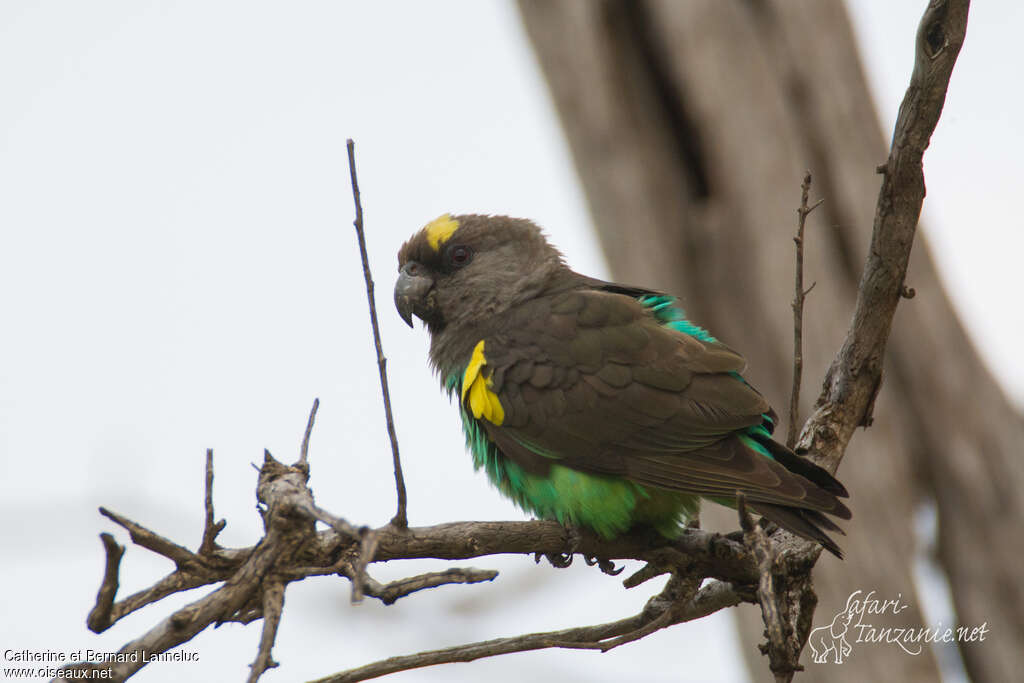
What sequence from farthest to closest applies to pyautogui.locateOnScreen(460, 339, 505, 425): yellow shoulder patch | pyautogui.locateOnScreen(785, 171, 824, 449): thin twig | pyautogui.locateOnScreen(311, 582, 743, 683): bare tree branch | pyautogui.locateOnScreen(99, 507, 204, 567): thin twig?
pyautogui.locateOnScreen(460, 339, 505, 425): yellow shoulder patch → pyautogui.locateOnScreen(785, 171, 824, 449): thin twig → pyautogui.locateOnScreen(311, 582, 743, 683): bare tree branch → pyautogui.locateOnScreen(99, 507, 204, 567): thin twig

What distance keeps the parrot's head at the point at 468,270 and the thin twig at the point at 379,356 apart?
212 cm

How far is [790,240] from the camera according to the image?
22.9ft

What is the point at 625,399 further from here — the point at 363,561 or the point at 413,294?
the point at 363,561

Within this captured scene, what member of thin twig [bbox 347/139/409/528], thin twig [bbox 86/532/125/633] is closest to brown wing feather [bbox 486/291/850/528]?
thin twig [bbox 347/139/409/528]

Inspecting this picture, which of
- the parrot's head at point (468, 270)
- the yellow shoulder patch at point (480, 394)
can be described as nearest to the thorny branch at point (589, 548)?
the yellow shoulder patch at point (480, 394)

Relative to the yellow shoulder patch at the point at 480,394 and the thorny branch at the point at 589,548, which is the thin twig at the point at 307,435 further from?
the yellow shoulder patch at the point at 480,394

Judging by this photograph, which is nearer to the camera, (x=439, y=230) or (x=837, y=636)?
(x=439, y=230)

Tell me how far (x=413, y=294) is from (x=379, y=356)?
93.2 inches

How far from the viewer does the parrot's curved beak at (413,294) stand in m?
5.21

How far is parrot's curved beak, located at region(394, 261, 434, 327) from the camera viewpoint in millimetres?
5211

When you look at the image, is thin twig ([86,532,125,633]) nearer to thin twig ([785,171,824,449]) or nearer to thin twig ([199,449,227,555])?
thin twig ([199,449,227,555])

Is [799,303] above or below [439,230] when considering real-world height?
below

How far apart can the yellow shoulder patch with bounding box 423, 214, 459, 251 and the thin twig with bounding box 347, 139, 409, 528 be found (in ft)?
7.54

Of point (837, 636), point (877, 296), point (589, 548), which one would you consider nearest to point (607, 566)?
point (589, 548)
